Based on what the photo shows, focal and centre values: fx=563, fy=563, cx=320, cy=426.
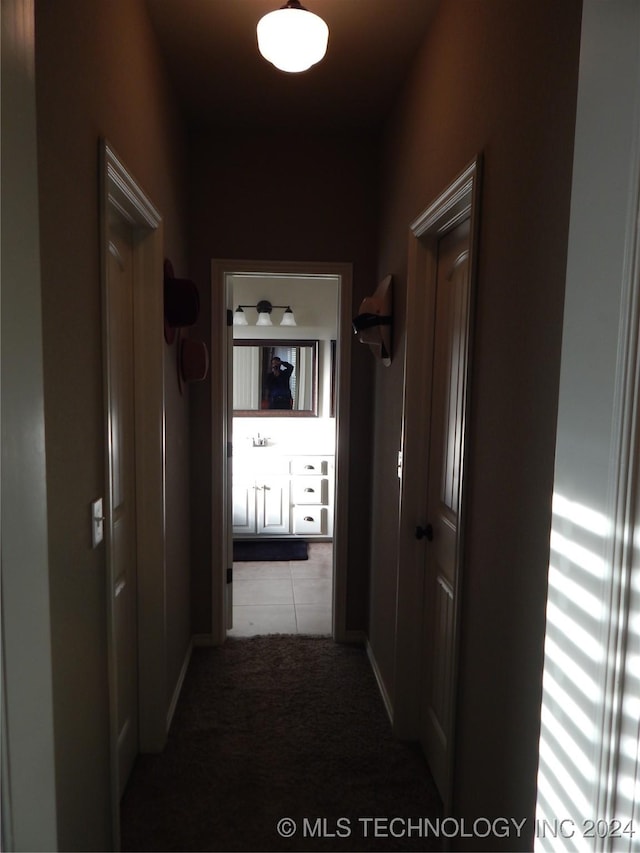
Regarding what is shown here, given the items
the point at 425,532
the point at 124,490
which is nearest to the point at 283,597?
the point at 425,532

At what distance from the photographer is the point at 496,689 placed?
1365mm

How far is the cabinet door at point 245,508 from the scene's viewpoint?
4.60m

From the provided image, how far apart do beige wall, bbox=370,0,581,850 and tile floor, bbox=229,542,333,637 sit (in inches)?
70.6

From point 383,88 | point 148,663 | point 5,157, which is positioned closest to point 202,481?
point 148,663

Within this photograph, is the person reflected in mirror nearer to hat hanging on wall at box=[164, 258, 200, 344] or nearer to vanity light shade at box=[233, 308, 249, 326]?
vanity light shade at box=[233, 308, 249, 326]

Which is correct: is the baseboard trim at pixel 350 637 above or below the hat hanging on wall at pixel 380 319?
below

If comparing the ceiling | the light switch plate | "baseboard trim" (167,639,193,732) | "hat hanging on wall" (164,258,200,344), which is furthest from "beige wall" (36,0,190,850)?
"baseboard trim" (167,639,193,732)

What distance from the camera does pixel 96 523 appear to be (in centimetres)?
145

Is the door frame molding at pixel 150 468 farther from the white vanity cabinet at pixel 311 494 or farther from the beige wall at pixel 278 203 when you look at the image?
the white vanity cabinet at pixel 311 494

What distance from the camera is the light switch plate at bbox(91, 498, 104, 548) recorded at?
1426 mm

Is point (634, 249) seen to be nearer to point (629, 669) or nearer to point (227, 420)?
point (629, 669)

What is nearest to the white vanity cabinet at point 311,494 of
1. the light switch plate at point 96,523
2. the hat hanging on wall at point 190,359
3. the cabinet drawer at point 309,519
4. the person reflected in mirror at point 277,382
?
the cabinet drawer at point 309,519

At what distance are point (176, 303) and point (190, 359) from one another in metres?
0.34

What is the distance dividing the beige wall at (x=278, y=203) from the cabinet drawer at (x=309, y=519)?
1806 mm
